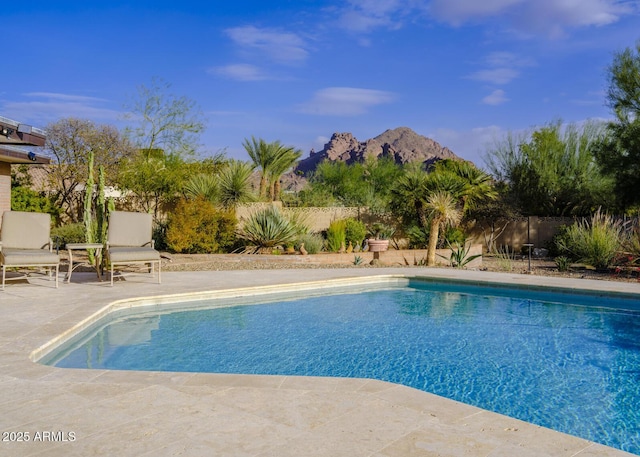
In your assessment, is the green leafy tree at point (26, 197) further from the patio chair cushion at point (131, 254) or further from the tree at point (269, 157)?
the tree at point (269, 157)

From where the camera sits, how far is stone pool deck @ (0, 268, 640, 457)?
106 inches

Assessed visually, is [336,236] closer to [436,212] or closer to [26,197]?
[436,212]

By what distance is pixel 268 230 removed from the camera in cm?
1384

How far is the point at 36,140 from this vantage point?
984cm

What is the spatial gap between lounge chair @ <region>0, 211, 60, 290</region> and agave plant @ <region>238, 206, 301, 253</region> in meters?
5.75

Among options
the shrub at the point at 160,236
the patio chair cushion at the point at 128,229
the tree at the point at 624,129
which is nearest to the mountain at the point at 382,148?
the tree at the point at 624,129

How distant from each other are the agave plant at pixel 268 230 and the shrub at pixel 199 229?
1.73 ft

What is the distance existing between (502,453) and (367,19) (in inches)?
543

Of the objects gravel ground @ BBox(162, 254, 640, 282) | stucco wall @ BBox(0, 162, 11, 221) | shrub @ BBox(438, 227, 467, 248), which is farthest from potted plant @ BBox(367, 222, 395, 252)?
stucco wall @ BBox(0, 162, 11, 221)

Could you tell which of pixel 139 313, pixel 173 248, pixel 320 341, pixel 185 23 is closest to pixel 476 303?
pixel 320 341

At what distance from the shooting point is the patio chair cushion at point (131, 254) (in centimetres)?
845

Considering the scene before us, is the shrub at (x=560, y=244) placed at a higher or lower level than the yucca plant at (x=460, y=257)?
higher

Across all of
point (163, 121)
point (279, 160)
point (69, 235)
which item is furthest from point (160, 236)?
point (279, 160)

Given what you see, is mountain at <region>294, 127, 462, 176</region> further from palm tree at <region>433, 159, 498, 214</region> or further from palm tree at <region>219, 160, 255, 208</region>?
palm tree at <region>219, 160, 255, 208</region>
